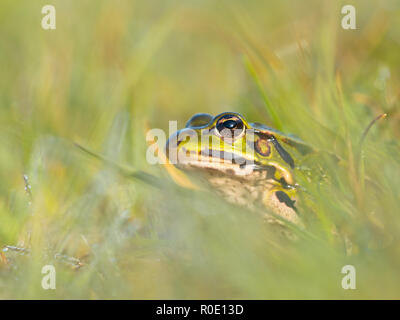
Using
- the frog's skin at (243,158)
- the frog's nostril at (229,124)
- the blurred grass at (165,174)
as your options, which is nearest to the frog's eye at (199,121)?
the frog's skin at (243,158)

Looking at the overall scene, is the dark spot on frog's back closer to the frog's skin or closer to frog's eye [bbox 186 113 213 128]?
the frog's skin

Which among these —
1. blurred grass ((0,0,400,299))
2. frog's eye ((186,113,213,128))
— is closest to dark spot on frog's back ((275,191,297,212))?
blurred grass ((0,0,400,299))

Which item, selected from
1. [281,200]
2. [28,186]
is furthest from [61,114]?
[281,200]

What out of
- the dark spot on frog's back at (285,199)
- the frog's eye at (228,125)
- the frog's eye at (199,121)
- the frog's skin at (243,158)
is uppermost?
the frog's eye at (199,121)

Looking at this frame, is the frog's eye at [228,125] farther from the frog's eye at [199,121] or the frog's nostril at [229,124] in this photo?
the frog's eye at [199,121]

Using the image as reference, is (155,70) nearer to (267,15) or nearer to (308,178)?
(267,15)
